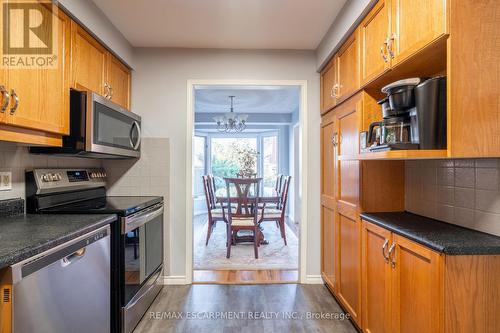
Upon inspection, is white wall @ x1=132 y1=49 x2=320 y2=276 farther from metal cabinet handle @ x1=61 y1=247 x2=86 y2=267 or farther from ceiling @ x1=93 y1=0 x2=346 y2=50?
metal cabinet handle @ x1=61 y1=247 x2=86 y2=267

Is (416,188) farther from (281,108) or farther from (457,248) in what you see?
(281,108)

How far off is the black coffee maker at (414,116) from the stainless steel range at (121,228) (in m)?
1.67

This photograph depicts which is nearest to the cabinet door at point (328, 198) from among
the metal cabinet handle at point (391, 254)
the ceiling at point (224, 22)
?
the ceiling at point (224, 22)

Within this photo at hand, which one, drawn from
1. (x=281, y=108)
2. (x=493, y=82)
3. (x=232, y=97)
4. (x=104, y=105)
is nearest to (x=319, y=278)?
(x=493, y=82)

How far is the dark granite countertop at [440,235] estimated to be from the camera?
107 centimetres

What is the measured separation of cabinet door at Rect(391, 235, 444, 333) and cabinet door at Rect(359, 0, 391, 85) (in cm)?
97

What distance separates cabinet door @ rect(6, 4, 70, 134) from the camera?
1346mm

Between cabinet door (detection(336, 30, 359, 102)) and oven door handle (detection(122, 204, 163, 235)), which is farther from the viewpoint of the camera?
cabinet door (detection(336, 30, 359, 102))

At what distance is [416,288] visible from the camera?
4.08 feet

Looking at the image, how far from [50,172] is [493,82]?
103 inches

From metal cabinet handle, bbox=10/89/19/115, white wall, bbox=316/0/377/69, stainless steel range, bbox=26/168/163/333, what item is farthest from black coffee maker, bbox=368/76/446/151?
metal cabinet handle, bbox=10/89/19/115

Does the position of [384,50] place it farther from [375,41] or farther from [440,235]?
[440,235]

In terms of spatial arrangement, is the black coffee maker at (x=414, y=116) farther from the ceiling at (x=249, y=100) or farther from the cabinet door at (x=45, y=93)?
the ceiling at (x=249, y=100)

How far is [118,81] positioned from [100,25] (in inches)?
20.0
